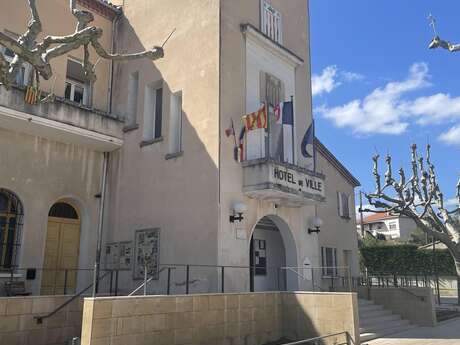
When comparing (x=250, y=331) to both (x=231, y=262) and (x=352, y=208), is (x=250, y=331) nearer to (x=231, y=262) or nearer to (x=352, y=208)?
(x=231, y=262)

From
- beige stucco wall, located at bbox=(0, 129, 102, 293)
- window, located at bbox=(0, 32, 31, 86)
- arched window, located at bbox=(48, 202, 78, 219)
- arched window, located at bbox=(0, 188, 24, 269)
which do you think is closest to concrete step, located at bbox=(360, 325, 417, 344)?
beige stucco wall, located at bbox=(0, 129, 102, 293)

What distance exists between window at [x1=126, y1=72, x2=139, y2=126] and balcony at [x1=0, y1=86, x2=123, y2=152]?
40 cm

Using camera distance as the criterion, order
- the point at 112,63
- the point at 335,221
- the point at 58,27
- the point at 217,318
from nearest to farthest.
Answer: the point at 217,318, the point at 58,27, the point at 112,63, the point at 335,221

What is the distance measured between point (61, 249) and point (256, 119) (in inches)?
306

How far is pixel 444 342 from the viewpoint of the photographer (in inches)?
498

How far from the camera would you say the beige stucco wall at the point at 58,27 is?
14773mm

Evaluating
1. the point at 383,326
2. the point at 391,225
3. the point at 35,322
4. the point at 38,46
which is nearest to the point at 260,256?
the point at 383,326

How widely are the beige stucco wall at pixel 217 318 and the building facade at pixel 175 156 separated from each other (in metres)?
1.18

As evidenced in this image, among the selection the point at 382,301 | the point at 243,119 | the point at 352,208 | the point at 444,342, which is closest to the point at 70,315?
the point at 243,119

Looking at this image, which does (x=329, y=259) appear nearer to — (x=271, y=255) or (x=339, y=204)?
(x=339, y=204)

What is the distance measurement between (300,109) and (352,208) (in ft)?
32.1

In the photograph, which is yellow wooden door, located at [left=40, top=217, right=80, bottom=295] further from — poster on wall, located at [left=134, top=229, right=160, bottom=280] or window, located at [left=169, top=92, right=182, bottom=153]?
window, located at [left=169, top=92, right=182, bottom=153]

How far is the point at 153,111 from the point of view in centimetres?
1645

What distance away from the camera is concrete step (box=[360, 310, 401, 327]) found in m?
14.6
